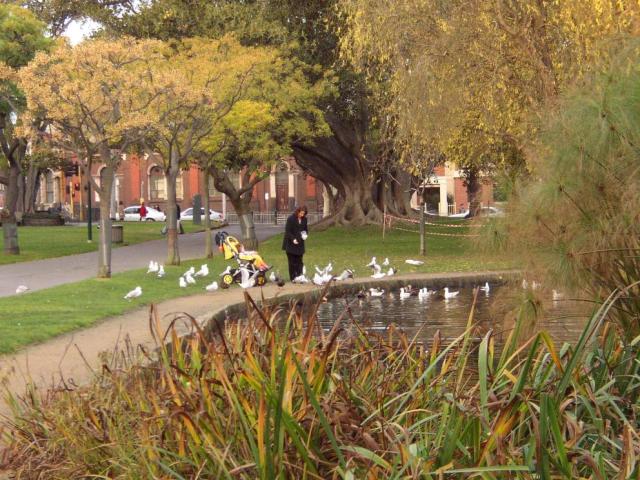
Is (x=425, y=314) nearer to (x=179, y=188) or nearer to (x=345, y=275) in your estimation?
(x=345, y=275)

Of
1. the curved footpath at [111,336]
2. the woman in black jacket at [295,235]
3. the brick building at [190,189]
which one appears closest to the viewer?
the curved footpath at [111,336]

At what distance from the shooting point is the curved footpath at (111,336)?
911 cm

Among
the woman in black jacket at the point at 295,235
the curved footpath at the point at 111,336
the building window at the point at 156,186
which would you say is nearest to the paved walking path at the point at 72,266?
the curved footpath at the point at 111,336

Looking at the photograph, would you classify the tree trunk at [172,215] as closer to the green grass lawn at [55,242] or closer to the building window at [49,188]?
the green grass lawn at [55,242]

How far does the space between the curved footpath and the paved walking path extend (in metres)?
5.01

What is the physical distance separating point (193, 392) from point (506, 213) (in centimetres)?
441

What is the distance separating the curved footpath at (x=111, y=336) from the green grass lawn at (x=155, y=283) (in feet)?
0.98

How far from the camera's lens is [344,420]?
5082 mm

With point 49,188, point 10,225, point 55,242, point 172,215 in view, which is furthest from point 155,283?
point 49,188

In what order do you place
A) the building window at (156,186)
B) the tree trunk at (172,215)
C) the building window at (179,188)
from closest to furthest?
the tree trunk at (172,215) → the building window at (179,188) → the building window at (156,186)

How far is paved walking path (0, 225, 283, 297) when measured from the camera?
23312 millimetres

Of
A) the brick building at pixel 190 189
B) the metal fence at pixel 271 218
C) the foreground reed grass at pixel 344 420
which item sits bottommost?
the metal fence at pixel 271 218

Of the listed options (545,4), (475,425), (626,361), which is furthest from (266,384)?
(545,4)

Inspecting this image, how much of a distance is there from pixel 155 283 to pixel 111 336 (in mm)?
8483
